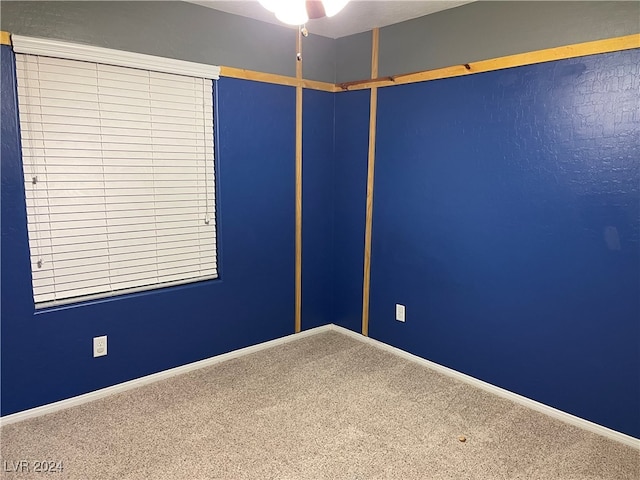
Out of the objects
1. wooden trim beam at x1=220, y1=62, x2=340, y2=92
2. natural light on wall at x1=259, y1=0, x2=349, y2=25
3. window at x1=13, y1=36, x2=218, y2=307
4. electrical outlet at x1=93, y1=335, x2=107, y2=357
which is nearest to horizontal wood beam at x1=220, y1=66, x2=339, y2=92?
wooden trim beam at x1=220, y1=62, x2=340, y2=92

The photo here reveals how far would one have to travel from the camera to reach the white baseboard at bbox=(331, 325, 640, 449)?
2355mm

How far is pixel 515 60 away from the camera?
2.54 metres

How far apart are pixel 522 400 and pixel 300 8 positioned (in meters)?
2.43

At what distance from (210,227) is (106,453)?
57.3 inches

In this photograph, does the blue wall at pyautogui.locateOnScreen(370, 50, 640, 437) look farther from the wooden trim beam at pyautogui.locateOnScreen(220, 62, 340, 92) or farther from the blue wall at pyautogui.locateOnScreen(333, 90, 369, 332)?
the wooden trim beam at pyautogui.locateOnScreen(220, 62, 340, 92)

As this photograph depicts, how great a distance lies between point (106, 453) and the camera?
2188 millimetres

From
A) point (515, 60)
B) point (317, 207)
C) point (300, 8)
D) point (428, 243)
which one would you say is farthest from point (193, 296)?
point (515, 60)

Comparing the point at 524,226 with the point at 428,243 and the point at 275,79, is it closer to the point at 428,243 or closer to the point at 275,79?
the point at 428,243

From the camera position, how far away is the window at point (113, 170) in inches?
94.2

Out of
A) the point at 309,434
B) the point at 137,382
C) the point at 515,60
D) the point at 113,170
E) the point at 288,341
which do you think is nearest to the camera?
the point at 309,434

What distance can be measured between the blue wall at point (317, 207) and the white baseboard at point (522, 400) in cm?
50

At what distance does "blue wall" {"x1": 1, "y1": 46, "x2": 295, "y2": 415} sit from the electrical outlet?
0.10ft

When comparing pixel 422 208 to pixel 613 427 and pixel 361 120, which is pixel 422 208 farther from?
pixel 613 427

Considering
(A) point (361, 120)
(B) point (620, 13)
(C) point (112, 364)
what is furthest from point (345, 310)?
(B) point (620, 13)
